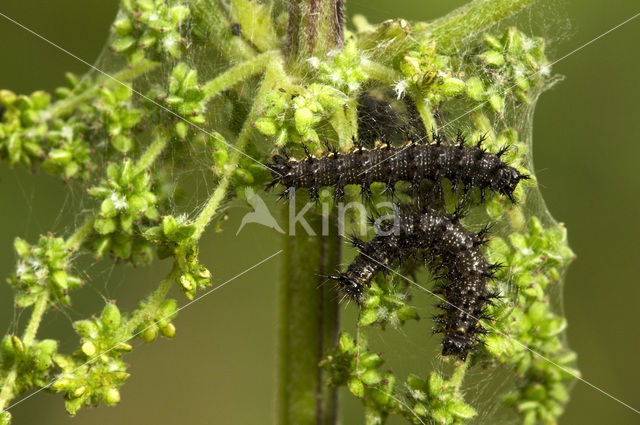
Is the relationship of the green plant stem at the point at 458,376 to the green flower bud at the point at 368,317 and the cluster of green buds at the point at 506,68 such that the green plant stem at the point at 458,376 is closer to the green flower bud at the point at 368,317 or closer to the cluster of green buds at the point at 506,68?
the green flower bud at the point at 368,317

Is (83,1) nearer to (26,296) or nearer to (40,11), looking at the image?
(40,11)

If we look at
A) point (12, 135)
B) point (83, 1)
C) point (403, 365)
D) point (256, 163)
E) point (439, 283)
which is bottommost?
point (403, 365)

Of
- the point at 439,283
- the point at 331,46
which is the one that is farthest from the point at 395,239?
the point at 331,46

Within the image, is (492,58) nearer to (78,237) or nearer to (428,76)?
(428,76)

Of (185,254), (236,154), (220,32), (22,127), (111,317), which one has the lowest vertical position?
(111,317)

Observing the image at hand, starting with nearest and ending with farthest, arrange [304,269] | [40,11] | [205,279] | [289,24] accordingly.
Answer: [205,279], [289,24], [304,269], [40,11]

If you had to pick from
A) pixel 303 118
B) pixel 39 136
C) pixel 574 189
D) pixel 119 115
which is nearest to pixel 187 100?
pixel 119 115

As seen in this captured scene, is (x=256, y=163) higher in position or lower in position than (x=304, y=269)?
higher

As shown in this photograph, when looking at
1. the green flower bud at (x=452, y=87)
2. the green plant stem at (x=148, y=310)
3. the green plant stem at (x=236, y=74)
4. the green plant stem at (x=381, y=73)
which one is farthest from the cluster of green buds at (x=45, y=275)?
the green flower bud at (x=452, y=87)
